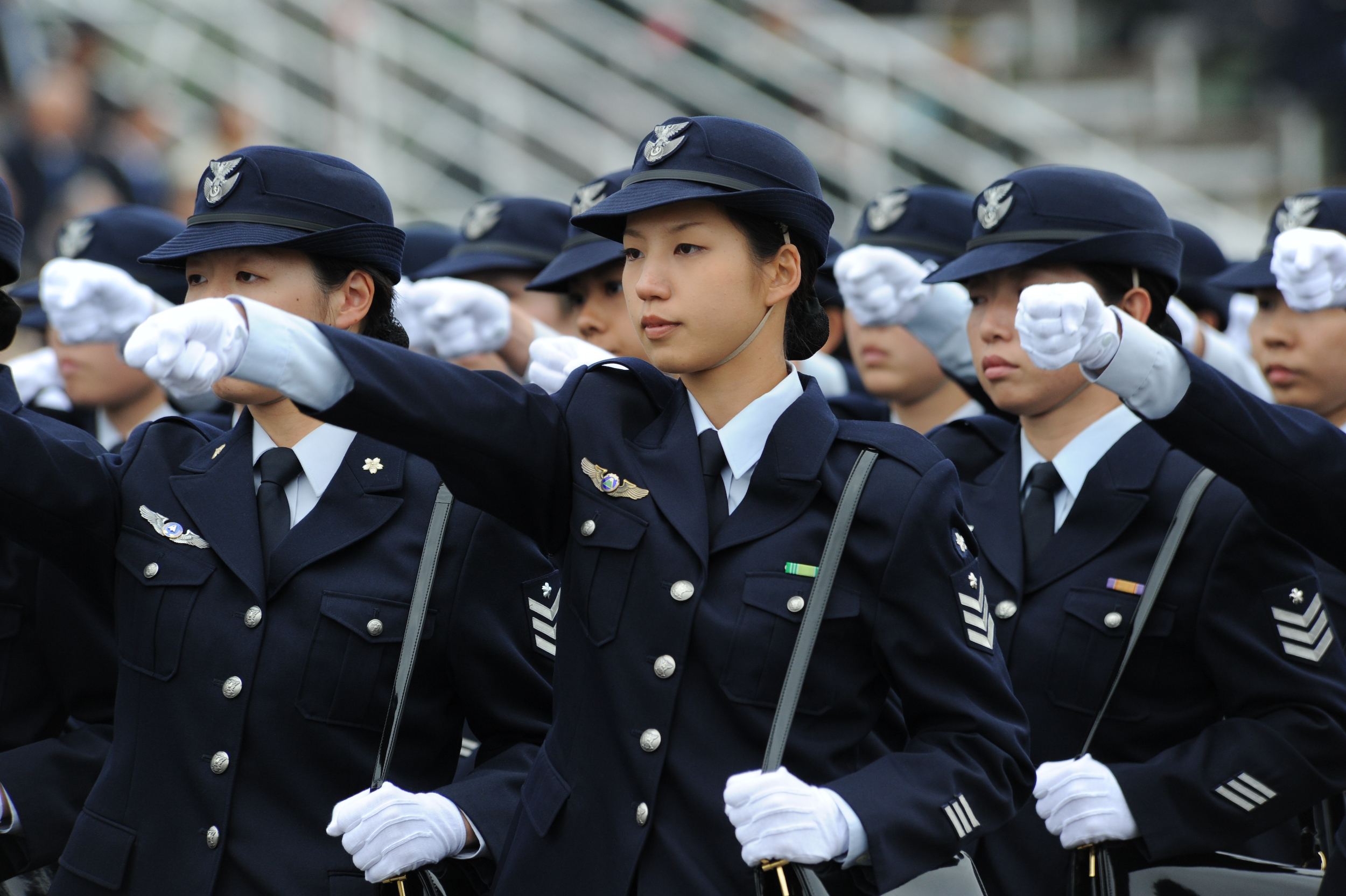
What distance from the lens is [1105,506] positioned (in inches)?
140

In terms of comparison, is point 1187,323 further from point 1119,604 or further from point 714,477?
point 714,477

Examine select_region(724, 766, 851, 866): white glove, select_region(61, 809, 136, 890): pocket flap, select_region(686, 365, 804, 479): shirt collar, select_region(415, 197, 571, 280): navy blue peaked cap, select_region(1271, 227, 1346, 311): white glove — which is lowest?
select_region(61, 809, 136, 890): pocket flap

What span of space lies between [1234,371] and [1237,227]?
5649mm

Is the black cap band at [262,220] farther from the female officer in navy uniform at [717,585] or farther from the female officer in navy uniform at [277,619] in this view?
the female officer in navy uniform at [717,585]

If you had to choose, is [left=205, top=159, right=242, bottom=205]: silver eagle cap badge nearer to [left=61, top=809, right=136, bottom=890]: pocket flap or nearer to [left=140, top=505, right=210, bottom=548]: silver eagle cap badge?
[left=140, top=505, right=210, bottom=548]: silver eagle cap badge

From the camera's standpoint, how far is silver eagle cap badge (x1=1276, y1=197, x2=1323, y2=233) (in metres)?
4.39

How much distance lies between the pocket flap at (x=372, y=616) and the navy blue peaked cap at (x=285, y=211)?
66 centimetres

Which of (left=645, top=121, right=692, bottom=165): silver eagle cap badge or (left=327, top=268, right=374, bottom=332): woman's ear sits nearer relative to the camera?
(left=645, top=121, right=692, bottom=165): silver eagle cap badge

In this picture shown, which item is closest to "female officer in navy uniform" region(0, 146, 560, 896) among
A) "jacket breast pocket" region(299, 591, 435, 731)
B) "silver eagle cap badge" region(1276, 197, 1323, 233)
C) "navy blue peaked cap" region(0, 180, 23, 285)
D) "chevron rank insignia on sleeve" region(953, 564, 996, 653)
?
"jacket breast pocket" region(299, 591, 435, 731)

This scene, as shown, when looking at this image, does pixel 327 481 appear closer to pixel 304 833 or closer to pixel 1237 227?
pixel 304 833

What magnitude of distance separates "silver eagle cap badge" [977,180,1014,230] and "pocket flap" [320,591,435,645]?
1.55 m

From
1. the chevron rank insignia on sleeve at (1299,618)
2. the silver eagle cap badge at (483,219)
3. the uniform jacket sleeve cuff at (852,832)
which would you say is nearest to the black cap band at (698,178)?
the uniform jacket sleeve cuff at (852,832)

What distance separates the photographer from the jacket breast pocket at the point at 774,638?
2693mm

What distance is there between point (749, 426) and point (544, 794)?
67cm
